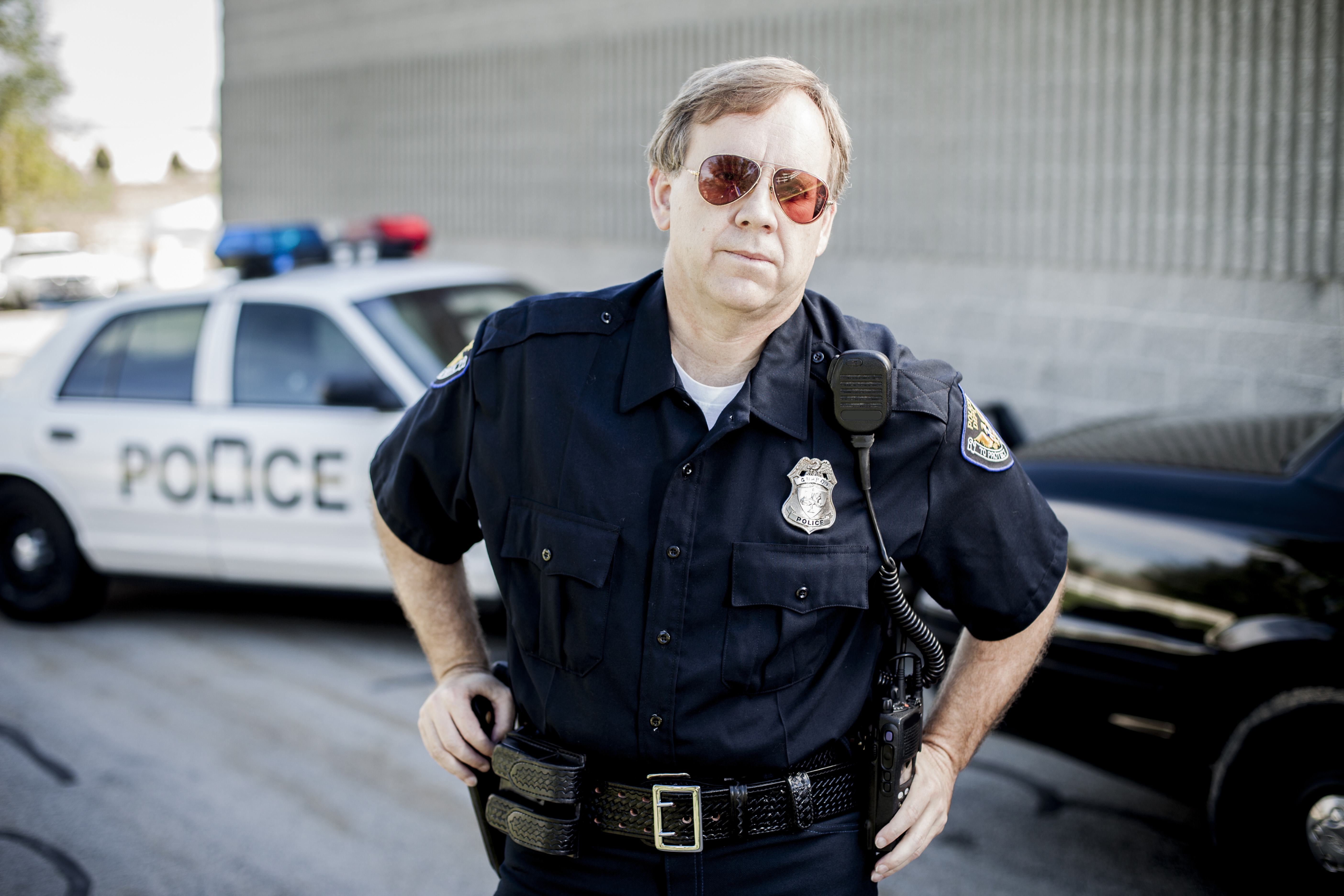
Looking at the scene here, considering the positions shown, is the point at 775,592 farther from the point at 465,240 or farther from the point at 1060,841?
the point at 465,240

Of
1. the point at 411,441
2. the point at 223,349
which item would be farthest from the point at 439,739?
the point at 223,349

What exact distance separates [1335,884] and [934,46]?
598cm

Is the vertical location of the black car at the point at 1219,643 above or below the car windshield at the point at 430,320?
below

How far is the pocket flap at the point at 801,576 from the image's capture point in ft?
5.32

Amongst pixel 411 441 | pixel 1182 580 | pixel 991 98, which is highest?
pixel 991 98

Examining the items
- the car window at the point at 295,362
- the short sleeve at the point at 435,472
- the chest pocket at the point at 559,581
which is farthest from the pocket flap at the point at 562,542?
the car window at the point at 295,362

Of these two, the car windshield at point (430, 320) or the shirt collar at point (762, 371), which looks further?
the car windshield at point (430, 320)

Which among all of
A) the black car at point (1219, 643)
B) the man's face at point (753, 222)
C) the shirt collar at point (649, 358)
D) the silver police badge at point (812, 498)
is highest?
the man's face at point (753, 222)

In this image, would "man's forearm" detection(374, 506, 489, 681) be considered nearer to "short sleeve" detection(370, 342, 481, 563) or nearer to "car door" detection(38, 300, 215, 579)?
"short sleeve" detection(370, 342, 481, 563)

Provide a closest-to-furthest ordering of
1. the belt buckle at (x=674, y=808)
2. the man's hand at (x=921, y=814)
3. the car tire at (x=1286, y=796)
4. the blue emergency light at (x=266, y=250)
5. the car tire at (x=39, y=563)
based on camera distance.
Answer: the belt buckle at (x=674, y=808), the man's hand at (x=921, y=814), the car tire at (x=1286, y=796), the car tire at (x=39, y=563), the blue emergency light at (x=266, y=250)

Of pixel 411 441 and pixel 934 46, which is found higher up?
pixel 934 46

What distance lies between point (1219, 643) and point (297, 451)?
356 centimetres

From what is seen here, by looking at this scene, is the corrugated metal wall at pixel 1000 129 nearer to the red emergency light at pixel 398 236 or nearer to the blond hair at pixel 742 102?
the red emergency light at pixel 398 236

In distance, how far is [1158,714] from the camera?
3.18 m
